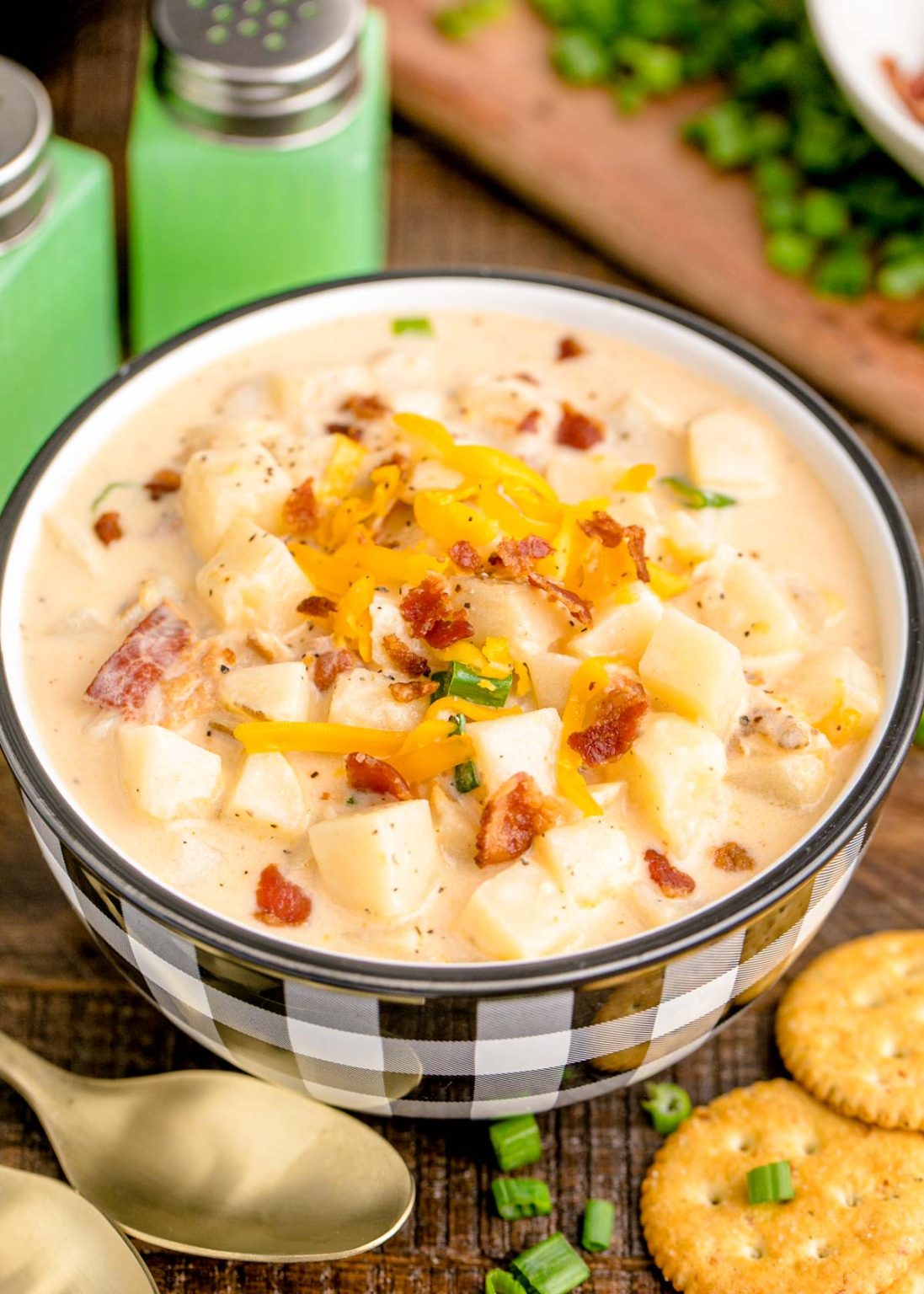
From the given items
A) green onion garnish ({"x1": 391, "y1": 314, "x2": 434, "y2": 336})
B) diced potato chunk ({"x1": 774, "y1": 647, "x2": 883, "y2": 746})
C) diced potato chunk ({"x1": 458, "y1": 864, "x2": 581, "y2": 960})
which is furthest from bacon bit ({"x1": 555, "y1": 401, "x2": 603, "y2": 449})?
Answer: diced potato chunk ({"x1": 458, "y1": 864, "x2": 581, "y2": 960})

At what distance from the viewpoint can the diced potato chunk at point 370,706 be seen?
113 inches

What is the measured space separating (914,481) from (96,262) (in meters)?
2.37

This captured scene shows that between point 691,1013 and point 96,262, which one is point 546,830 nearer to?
point 691,1013

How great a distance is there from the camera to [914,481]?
4.45 m

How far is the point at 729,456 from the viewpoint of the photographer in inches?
135

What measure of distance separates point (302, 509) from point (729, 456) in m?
0.95

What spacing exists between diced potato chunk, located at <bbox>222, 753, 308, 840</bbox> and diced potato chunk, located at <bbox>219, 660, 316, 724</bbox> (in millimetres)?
89

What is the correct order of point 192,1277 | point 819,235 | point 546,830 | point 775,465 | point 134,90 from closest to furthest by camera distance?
point 546,830 < point 192,1277 < point 775,465 < point 819,235 < point 134,90

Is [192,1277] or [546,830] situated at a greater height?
[546,830]

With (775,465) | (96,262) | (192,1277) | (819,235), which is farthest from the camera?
(819,235)

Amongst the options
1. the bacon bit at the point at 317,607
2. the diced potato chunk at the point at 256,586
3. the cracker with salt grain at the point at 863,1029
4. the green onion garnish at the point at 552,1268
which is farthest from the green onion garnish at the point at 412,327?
the green onion garnish at the point at 552,1268

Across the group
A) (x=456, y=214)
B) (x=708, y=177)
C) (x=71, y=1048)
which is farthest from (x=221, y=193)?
(x=71, y=1048)

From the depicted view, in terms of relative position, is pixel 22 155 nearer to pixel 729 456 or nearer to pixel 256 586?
pixel 256 586

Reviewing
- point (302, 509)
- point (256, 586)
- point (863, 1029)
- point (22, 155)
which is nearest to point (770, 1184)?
point (863, 1029)
